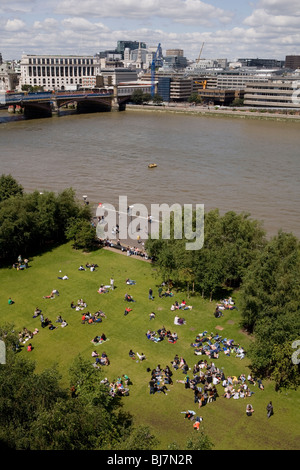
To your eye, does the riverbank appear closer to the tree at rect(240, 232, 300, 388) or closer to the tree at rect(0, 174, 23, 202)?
the tree at rect(0, 174, 23, 202)

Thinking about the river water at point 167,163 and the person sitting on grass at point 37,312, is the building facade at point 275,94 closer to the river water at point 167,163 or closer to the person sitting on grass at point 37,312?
the river water at point 167,163

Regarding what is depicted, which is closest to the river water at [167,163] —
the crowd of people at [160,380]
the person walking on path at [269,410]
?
the crowd of people at [160,380]

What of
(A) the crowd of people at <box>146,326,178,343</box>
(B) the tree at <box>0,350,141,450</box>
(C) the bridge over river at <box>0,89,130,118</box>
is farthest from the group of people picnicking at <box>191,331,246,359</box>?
(C) the bridge over river at <box>0,89,130,118</box>

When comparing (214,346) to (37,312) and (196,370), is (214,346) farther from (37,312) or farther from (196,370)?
(37,312)

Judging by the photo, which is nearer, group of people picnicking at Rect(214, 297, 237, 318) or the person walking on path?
the person walking on path
